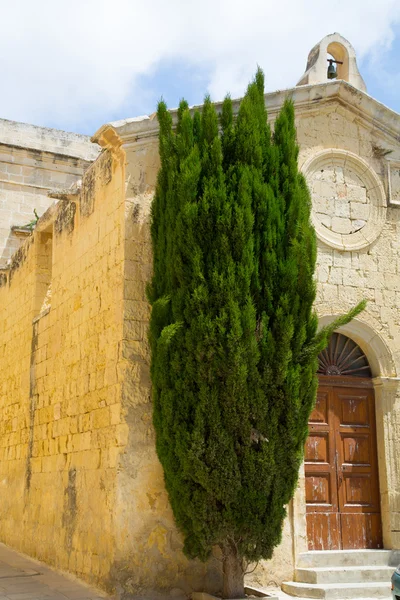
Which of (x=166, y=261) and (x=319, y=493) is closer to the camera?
(x=166, y=261)

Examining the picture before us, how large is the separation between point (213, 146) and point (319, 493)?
144 inches

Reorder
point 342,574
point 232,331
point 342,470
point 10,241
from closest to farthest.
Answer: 1. point 232,331
2. point 342,574
3. point 342,470
4. point 10,241

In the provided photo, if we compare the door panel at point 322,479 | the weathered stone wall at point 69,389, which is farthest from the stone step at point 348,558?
the weathered stone wall at point 69,389

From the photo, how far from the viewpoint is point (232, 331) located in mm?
6078

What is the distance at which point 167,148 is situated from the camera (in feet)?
22.4

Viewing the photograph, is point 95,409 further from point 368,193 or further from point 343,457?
point 368,193

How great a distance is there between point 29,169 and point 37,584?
10030mm

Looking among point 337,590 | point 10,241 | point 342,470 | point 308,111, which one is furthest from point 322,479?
point 10,241

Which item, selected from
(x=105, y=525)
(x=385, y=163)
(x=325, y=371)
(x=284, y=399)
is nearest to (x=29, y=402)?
(x=105, y=525)

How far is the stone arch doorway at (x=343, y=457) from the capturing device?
7.49 m

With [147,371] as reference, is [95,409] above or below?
below

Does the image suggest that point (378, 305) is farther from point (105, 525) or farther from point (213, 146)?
point (105, 525)

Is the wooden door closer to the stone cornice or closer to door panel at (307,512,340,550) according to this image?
door panel at (307,512,340,550)

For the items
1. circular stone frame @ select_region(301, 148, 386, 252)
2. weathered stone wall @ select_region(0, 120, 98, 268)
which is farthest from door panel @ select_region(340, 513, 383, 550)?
weathered stone wall @ select_region(0, 120, 98, 268)
